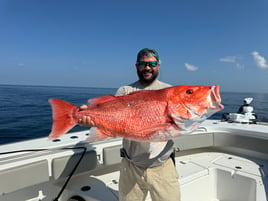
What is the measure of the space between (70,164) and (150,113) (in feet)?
6.41

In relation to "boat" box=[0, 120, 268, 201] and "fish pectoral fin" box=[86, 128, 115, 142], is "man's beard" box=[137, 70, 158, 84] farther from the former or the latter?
"boat" box=[0, 120, 268, 201]

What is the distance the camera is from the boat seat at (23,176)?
235 centimetres

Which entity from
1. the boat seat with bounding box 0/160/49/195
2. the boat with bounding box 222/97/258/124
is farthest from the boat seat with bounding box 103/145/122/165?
the boat with bounding box 222/97/258/124

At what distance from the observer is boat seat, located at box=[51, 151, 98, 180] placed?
275 cm

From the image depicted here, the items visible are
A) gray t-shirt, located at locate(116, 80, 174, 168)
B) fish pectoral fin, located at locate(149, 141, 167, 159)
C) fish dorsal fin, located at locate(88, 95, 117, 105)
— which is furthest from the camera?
gray t-shirt, located at locate(116, 80, 174, 168)

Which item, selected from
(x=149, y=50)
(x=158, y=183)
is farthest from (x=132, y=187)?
(x=149, y=50)

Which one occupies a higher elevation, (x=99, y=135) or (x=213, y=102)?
(x=213, y=102)

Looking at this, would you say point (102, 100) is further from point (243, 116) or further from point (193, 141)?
point (243, 116)

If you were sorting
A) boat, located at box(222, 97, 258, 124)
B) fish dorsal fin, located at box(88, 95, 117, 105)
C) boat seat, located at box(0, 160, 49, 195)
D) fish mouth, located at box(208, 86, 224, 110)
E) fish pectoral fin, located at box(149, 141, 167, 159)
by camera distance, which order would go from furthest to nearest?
boat, located at box(222, 97, 258, 124), boat seat, located at box(0, 160, 49, 195), fish dorsal fin, located at box(88, 95, 117, 105), fish pectoral fin, located at box(149, 141, 167, 159), fish mouth, located at box(208, 86, 224, 110)

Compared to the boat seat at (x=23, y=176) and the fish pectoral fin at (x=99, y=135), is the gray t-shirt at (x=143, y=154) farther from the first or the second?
the boat seat at (x=23, y=176)

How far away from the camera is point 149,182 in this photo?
6.81 ft

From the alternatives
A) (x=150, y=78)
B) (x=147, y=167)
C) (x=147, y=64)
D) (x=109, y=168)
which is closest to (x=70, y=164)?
(x=109, y=168)

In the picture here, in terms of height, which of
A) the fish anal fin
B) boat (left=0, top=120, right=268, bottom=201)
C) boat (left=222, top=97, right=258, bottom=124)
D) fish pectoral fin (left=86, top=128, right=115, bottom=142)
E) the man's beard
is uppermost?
the man's beard

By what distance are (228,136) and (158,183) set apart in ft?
9.96
